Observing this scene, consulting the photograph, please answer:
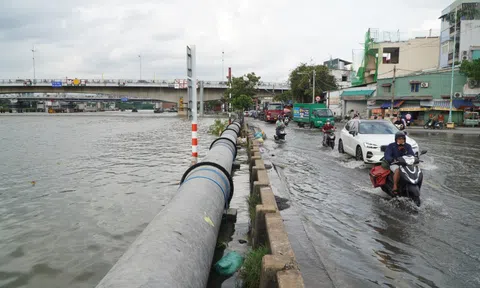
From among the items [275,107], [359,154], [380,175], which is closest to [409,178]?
[380,175]

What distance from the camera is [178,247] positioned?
303cm

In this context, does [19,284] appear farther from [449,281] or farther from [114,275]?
[449,281]

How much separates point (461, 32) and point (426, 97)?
8.68 metres

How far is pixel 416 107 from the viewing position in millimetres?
35844

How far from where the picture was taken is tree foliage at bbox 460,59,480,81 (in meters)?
30.2

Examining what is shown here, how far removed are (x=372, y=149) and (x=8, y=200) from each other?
9589 mm

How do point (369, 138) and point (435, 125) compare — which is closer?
point (369, 138)

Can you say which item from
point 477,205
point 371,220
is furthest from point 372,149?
point 371,220

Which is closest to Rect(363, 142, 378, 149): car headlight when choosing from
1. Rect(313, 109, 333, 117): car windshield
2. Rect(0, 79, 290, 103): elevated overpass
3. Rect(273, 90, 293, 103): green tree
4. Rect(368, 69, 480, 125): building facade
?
Rect(313, 109, 333, 117): car windshield

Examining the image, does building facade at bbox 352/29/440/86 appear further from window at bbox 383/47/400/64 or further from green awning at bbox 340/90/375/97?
green awning at bbox 340/90/375/97

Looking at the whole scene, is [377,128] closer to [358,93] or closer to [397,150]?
[397,150]

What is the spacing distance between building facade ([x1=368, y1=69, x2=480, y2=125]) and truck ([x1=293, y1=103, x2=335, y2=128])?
27.7 feet

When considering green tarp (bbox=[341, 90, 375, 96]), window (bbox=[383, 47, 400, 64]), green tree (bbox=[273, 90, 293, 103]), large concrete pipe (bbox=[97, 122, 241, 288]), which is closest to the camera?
large concrete pipe (bbox=[97, 122, 241, 288])

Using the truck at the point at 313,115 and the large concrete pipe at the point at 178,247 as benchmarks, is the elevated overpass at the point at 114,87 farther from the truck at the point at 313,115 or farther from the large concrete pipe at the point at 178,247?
the large concrete pipe at the point at 178,247
